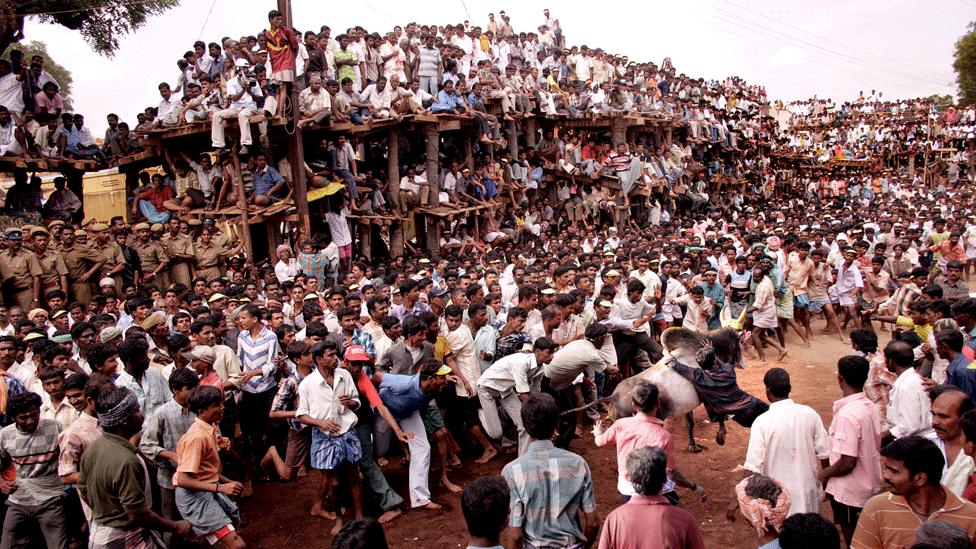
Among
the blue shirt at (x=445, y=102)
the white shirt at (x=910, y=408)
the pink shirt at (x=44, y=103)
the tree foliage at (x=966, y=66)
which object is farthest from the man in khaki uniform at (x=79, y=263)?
the tree foliage at (x=966, y=66)

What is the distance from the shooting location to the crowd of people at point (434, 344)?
3818 mm

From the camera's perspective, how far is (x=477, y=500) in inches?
119

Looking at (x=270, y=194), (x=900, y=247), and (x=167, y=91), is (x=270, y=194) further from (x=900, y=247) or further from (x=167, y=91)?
(x=900, y=247)

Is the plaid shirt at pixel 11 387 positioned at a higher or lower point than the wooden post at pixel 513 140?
lower

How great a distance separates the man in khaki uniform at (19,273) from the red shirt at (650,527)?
9.74m

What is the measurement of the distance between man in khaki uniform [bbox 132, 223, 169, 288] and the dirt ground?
592 centimetres

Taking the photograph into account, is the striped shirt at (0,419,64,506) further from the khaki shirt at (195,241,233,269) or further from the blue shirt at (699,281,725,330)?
the blue shirt at (699,281,725,330)

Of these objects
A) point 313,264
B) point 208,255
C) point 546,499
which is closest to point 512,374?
point 546,499

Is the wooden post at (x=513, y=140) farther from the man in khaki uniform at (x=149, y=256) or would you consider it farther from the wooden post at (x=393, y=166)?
the man in khaki uniform at (x=149, y=256)

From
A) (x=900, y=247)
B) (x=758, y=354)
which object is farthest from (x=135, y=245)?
(x=900, y=247)

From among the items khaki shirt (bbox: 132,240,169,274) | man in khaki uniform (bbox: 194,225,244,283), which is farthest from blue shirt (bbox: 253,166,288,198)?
khaki shirt (bbox: 132,240,169,274)

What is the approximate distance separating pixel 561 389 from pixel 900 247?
9255 mm

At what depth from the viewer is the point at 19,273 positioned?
31.8ft

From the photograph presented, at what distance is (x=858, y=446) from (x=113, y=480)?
448 centimetres
